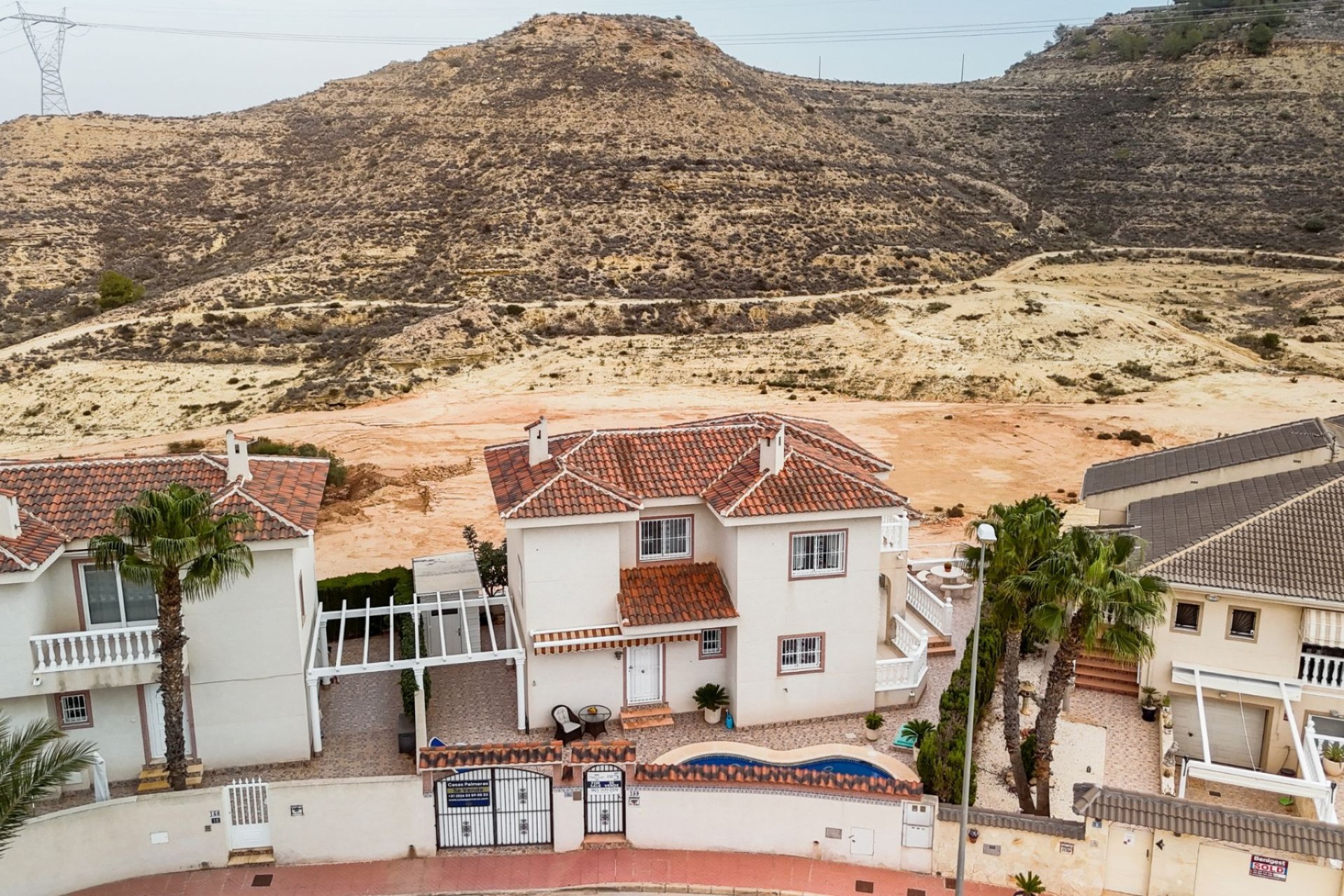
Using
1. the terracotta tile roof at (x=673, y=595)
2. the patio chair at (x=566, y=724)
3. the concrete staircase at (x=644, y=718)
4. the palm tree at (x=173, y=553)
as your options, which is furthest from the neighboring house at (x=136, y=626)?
the terracotta tile roof at (x=673, y=595)

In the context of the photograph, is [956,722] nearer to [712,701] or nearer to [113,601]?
[712,701]

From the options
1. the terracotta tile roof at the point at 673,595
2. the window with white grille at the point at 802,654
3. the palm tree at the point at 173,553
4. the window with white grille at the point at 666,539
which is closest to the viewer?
the palm tree at the point at 173,553

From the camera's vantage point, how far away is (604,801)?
19.1 meters

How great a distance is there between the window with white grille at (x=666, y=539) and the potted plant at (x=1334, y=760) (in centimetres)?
1459

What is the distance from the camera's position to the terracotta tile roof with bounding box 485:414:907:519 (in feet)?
72.9

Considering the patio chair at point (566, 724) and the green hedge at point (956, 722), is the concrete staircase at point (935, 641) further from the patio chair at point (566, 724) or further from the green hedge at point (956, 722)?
the patio chair at point (566, 724)

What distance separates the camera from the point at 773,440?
75.5 feet

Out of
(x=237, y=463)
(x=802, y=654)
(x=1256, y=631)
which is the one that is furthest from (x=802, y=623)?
(x=237, y=463)

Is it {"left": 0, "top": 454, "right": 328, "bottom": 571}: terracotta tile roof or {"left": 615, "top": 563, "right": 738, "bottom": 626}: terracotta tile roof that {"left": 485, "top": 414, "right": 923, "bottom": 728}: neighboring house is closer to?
{"left": 615, "top": 563, "right": 738, "bottom": 626}: terracotta tile roof

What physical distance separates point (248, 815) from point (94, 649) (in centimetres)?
471

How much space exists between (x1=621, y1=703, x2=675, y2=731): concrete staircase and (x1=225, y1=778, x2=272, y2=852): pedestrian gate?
7.99 meters

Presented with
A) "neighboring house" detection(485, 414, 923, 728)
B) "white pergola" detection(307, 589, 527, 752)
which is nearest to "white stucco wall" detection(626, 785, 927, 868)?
"neighboring house" detection(485, 414, 923, 728)

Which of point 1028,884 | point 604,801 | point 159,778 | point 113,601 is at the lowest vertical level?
point 1028,884

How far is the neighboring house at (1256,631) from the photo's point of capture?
21.7 m
